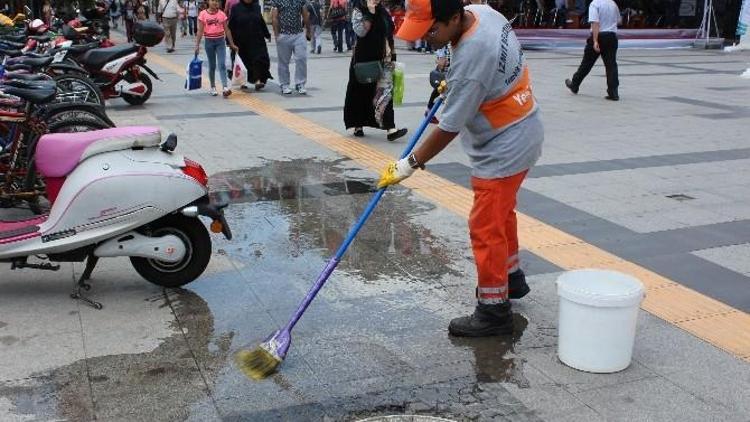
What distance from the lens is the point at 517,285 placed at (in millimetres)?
4176

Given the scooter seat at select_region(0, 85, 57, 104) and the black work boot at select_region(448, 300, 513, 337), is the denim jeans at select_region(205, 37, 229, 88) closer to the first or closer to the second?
the scooter seat at select_region(0, 85, 57, 104)

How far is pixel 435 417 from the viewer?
10.2 feet

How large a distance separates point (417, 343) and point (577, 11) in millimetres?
22170

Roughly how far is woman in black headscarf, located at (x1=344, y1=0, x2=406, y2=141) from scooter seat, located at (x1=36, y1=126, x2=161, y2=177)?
4429mm

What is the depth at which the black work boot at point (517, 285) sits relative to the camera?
13.6ft

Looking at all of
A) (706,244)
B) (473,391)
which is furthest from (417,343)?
(706,244)

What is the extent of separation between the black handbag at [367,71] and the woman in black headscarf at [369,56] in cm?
8

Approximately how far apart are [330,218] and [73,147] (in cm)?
208

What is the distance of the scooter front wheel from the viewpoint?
4.27 meters

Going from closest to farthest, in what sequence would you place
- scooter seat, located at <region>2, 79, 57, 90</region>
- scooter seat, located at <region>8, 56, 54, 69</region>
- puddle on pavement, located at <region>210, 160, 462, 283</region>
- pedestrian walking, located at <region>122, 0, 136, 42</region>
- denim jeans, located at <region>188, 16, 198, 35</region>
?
puddle on pavement, located at <region>210, 160, 462, 283</region> → scooter seat, located at <region>2, 79, 57, 90</region> → scooter seat, located at <region>8, 56, 54, 69</region> → pedestrian walking, located at <region>122, 0, 136, 42</region> → denim jeans, located at <region>188, 16, 198, 35</region>

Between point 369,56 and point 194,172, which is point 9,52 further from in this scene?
point 194,172

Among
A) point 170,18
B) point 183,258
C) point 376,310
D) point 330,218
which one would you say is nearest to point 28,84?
point 183,258

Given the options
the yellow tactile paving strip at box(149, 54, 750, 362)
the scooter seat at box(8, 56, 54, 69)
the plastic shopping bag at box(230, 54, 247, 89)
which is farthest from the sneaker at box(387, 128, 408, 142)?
the plastic shopping bag at box(230, 54, 247, 89)

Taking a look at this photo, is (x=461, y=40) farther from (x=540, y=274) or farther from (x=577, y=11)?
(x=577, y=11)
